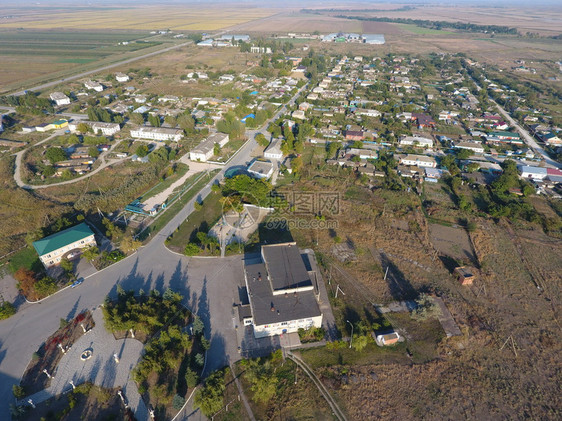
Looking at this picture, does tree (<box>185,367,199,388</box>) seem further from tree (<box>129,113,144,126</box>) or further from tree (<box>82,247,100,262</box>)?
tree (<box>129,113,144,126</box>)

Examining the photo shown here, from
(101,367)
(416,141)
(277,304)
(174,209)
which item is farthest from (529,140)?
(101,367)

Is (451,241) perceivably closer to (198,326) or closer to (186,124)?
(198,326)

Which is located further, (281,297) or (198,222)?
(198,222)

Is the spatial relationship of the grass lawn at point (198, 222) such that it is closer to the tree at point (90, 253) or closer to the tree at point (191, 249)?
the tree at point (191, 249)

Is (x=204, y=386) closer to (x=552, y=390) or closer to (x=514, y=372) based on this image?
(x=514, y=372)

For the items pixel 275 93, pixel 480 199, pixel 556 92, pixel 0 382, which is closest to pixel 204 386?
pixel 0 382

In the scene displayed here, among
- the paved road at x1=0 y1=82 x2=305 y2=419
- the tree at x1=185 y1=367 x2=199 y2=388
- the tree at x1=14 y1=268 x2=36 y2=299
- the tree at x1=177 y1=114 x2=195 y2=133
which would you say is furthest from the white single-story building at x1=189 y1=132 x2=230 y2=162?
the tree at x1=185 y1=367 x2=199 y2=388
